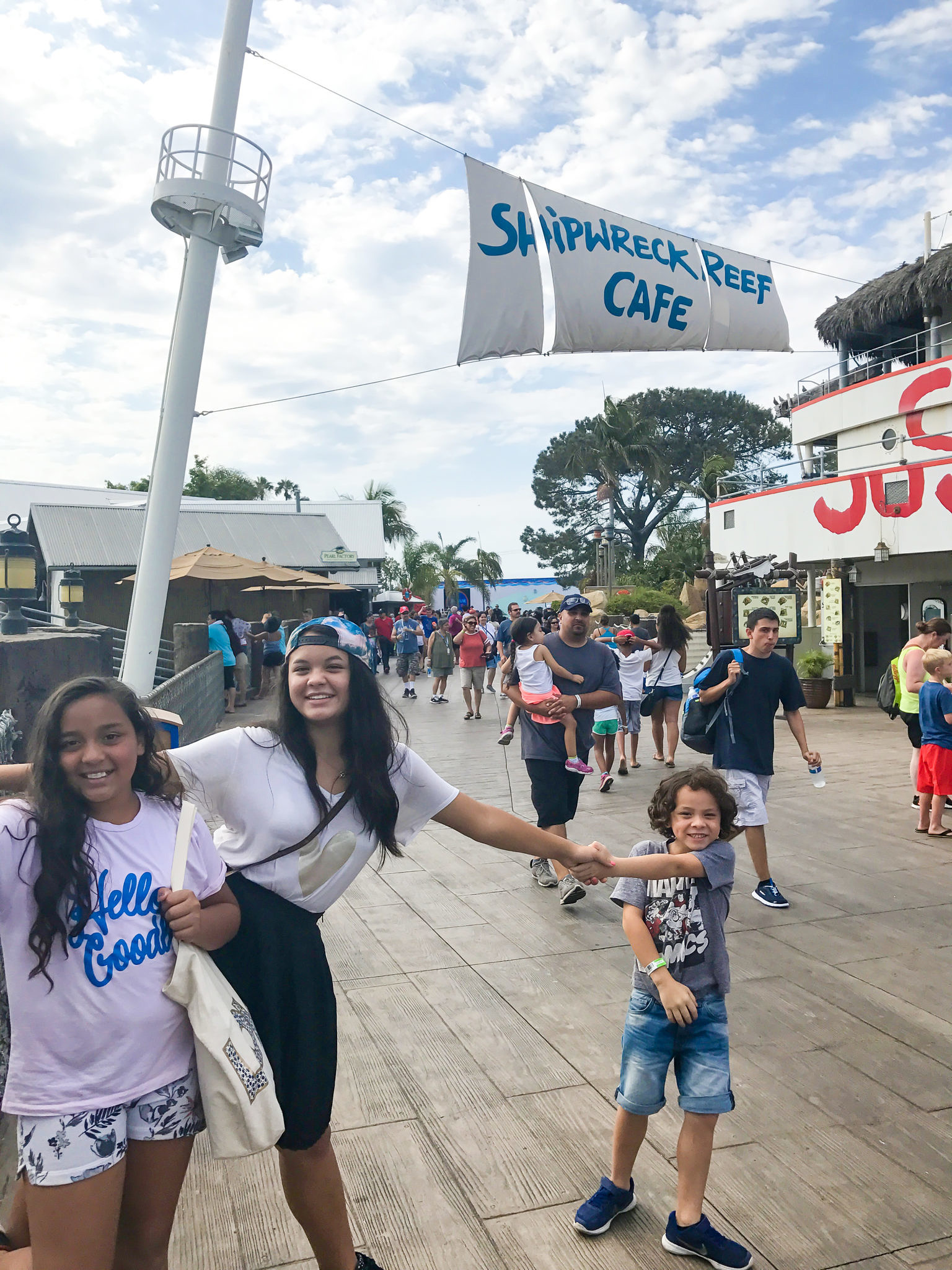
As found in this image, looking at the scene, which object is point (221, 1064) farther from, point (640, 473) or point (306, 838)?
point (640, 473)

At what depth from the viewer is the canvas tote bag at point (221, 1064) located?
6.61 ft

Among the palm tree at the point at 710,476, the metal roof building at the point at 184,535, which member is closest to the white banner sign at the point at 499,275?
the metal roof building at the point at 184,535

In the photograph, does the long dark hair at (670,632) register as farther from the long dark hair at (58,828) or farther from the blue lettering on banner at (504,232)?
the long dark hair at (58,828)

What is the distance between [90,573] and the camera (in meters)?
26.7

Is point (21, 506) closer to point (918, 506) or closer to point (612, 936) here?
point (918, 506)

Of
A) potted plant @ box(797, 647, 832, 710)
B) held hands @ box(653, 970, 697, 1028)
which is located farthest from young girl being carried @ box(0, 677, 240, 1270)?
potted plant @ box(797, 647, 832, 710)

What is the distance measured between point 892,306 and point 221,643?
14429 mm

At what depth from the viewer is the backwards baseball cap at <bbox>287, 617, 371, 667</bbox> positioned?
2.58 metres

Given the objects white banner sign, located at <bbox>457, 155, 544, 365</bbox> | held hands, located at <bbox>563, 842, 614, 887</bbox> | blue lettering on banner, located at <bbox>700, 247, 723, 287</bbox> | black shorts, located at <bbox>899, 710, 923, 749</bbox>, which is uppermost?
blue lettering on banner, located at <bbox>700, 247, 723, 287</bbox>

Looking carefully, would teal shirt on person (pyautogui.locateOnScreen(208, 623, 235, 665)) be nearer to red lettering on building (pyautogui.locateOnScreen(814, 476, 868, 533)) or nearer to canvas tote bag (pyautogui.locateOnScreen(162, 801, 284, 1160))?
red lettering on building (pyautogui.locateOnScreen(814, 476, 868, 533))

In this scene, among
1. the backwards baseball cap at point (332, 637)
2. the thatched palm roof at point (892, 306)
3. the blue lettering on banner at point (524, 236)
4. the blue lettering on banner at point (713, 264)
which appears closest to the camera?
the backwards baseball cap at point (332, 637)

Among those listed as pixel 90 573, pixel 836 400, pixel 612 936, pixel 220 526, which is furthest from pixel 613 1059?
pixel 220 526

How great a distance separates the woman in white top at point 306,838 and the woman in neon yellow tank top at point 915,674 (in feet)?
22.1

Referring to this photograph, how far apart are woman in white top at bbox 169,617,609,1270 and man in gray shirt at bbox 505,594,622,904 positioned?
3302mm
